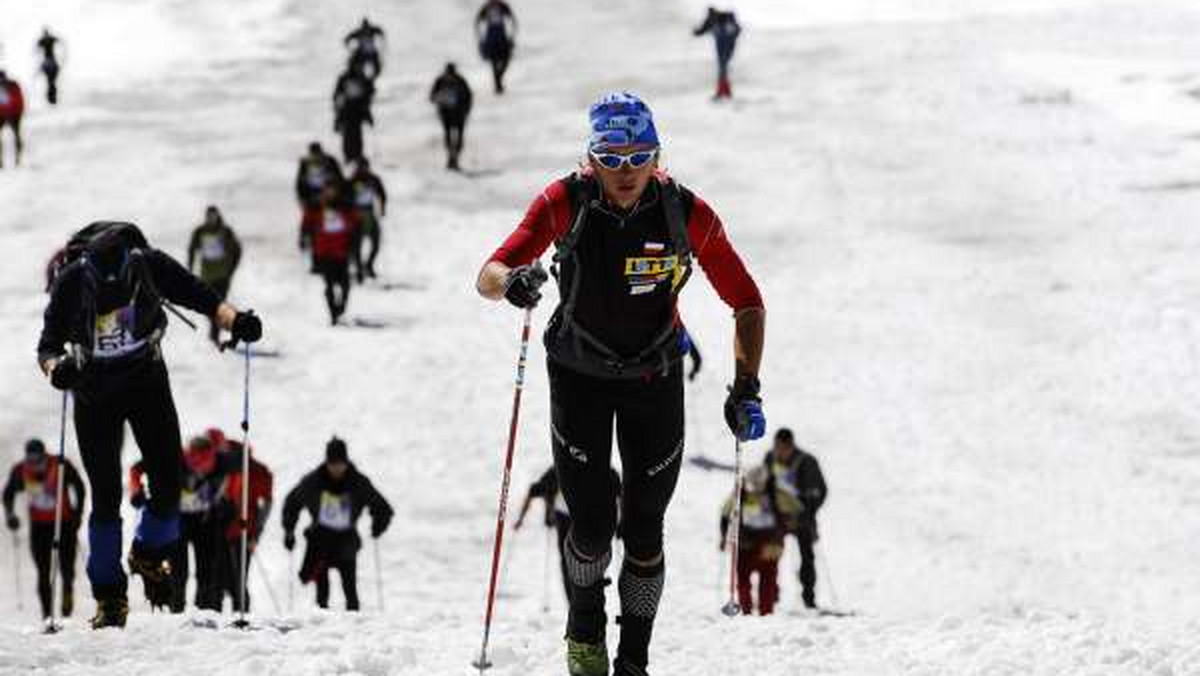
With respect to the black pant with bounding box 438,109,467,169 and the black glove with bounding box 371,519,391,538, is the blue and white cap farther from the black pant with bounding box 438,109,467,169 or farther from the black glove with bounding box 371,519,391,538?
the black pant with bounding box 438,109,467,169

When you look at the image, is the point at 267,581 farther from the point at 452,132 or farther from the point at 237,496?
the point at 452,132

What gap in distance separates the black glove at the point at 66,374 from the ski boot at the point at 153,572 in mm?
1185

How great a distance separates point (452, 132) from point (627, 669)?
85.1 feet

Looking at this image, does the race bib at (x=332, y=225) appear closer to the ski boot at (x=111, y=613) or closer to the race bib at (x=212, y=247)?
the race bib at (x=212, y=247)

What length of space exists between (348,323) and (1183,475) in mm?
10521

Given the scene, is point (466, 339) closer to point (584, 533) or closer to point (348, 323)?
point (348, 323)

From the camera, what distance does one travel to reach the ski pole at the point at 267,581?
47.6 feet

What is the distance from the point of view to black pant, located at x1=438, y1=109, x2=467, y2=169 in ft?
99.0

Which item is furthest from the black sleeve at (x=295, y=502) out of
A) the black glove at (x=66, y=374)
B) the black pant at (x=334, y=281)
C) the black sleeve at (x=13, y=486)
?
the black pant at (x=334, y=281)

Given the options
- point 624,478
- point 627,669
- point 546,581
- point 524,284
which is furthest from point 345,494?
point 524,284

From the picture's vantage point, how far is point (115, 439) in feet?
26.5

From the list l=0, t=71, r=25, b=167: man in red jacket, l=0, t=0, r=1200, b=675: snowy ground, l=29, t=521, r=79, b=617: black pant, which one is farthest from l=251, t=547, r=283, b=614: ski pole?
l=0, t=71, r=25, b=167: man in red jacket

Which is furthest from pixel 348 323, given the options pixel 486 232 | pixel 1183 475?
pixel 1183 475

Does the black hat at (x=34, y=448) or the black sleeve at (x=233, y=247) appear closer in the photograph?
the black hat at (x=34, y=448)
